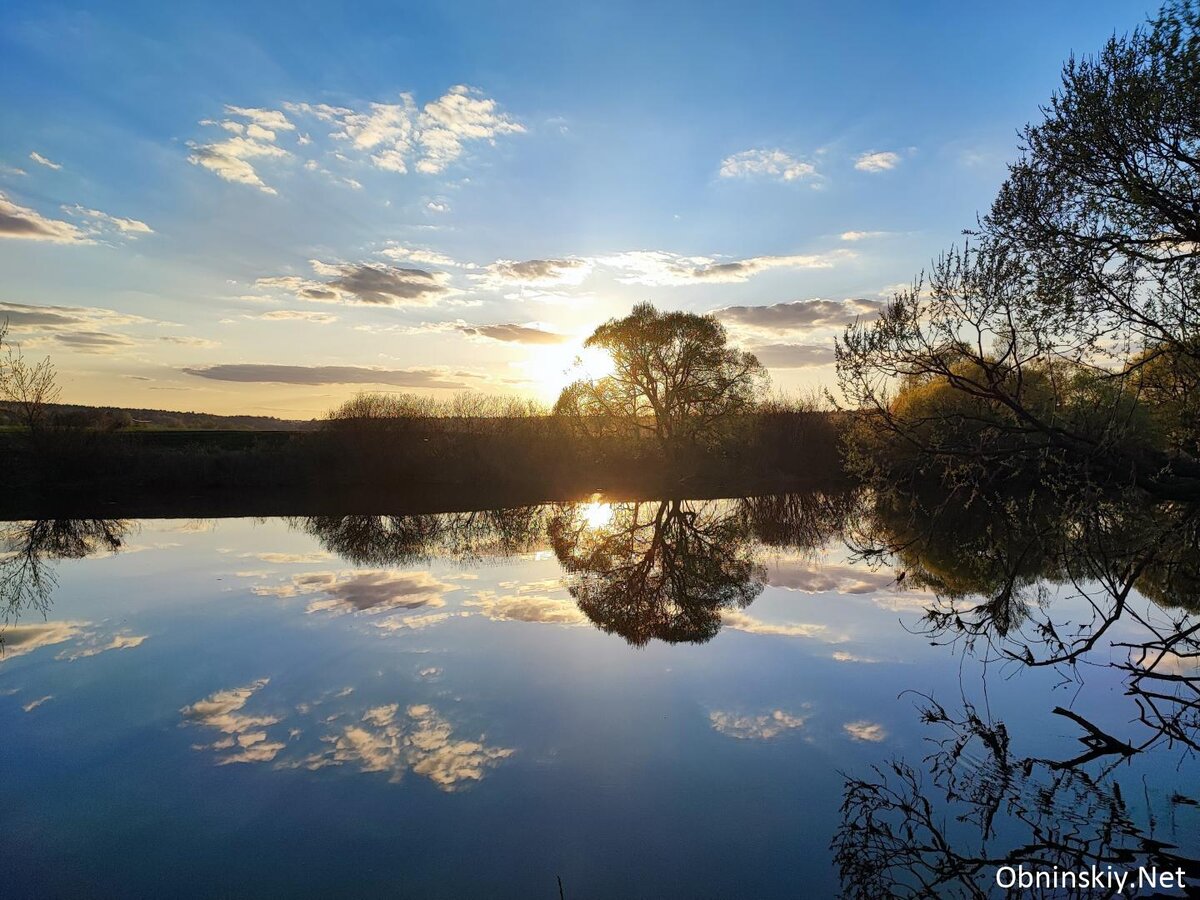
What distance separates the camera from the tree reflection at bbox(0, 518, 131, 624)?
14273mm

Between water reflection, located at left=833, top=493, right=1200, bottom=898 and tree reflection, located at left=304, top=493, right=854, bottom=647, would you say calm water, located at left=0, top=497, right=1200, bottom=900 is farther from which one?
tree reflection, located at left=304, top=493, right=854, bottom=647

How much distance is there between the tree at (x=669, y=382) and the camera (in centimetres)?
3619

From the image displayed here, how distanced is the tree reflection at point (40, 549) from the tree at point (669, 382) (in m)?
22.0

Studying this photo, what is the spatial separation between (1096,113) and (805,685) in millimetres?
8817

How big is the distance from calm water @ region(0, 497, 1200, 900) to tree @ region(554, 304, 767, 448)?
71.8 feet

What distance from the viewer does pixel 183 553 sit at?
1952 cm

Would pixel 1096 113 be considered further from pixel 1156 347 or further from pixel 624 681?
pixel 624 681

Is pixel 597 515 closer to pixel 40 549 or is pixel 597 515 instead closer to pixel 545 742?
pixel 40 549

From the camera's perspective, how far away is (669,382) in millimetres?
36781

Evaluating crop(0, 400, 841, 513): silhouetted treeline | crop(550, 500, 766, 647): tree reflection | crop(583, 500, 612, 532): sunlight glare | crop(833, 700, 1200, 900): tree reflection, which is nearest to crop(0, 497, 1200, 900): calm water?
crop(833, 700, 1200, 900): tree reflection

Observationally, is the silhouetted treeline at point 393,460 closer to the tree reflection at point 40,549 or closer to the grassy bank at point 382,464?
the grassy bank at point 382,464

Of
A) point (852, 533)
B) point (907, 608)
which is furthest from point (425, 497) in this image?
point (907, 608)

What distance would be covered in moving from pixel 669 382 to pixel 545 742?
30.6 m

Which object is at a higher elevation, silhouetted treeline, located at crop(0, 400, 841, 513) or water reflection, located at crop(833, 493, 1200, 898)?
silhouetted treeline, located at crop(0, 400, 841, 513)
